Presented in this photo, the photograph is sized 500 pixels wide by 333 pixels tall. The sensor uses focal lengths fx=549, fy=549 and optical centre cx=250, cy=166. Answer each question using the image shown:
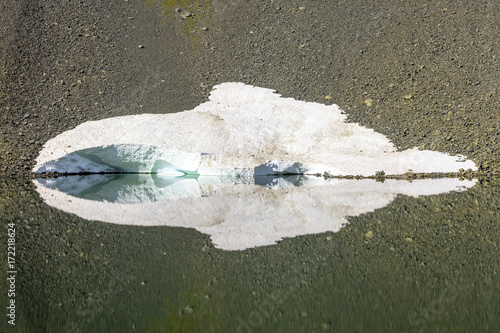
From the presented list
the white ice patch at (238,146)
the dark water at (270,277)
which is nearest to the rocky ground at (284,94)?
the dark water at (270,277)

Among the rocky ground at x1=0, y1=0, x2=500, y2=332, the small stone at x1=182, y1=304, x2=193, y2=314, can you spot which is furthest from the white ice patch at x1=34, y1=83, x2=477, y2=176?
the small stone at x1=182, y1=304, x2=193, y2=314

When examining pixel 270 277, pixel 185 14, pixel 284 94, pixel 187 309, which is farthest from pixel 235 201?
pixel 185 14

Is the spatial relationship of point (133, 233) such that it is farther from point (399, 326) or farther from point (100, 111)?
point (100, 111)

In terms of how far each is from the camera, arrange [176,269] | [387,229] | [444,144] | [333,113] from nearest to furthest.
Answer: [176,269]
[387,229]
[444,144]
[333,113]

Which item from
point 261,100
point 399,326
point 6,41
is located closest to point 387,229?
point 399,326

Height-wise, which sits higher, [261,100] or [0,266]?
[261,100]

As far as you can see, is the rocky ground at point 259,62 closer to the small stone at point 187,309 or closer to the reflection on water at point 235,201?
the reflection on water at point 235,201
